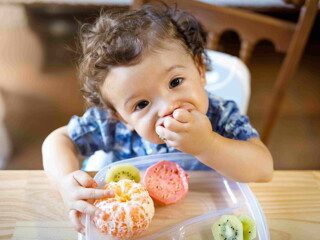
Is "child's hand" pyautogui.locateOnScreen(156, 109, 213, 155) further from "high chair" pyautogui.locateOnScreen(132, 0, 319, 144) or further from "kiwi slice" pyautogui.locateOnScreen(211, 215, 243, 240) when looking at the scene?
"high chair" pyautogui.locateOnScreen(132, 0, 319, 144)

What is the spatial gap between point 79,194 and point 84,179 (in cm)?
4

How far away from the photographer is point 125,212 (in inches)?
21.0

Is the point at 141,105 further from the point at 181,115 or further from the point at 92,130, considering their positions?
the point at 92,130

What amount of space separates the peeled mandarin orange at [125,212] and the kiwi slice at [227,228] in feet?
0.37

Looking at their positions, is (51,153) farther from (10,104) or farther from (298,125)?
(298,125)

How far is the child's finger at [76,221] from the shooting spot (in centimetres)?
58

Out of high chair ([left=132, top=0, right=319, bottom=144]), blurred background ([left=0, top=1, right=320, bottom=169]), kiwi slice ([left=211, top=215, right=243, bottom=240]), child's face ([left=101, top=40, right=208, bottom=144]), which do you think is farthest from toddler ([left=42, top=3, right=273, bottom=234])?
blurred background ([left=0, top=1, right=320, bottom=169])

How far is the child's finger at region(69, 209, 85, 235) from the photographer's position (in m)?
0.58

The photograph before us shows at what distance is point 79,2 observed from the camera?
2311 millimetres

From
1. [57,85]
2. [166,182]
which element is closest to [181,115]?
[166,182]

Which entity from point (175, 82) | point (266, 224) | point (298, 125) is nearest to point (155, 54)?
point (175, 82)

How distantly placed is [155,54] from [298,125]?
1.62m

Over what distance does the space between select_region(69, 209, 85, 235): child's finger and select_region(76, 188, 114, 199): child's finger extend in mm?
27

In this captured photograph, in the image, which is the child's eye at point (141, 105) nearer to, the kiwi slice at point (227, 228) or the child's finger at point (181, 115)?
the child's finger at point (181, 115)
